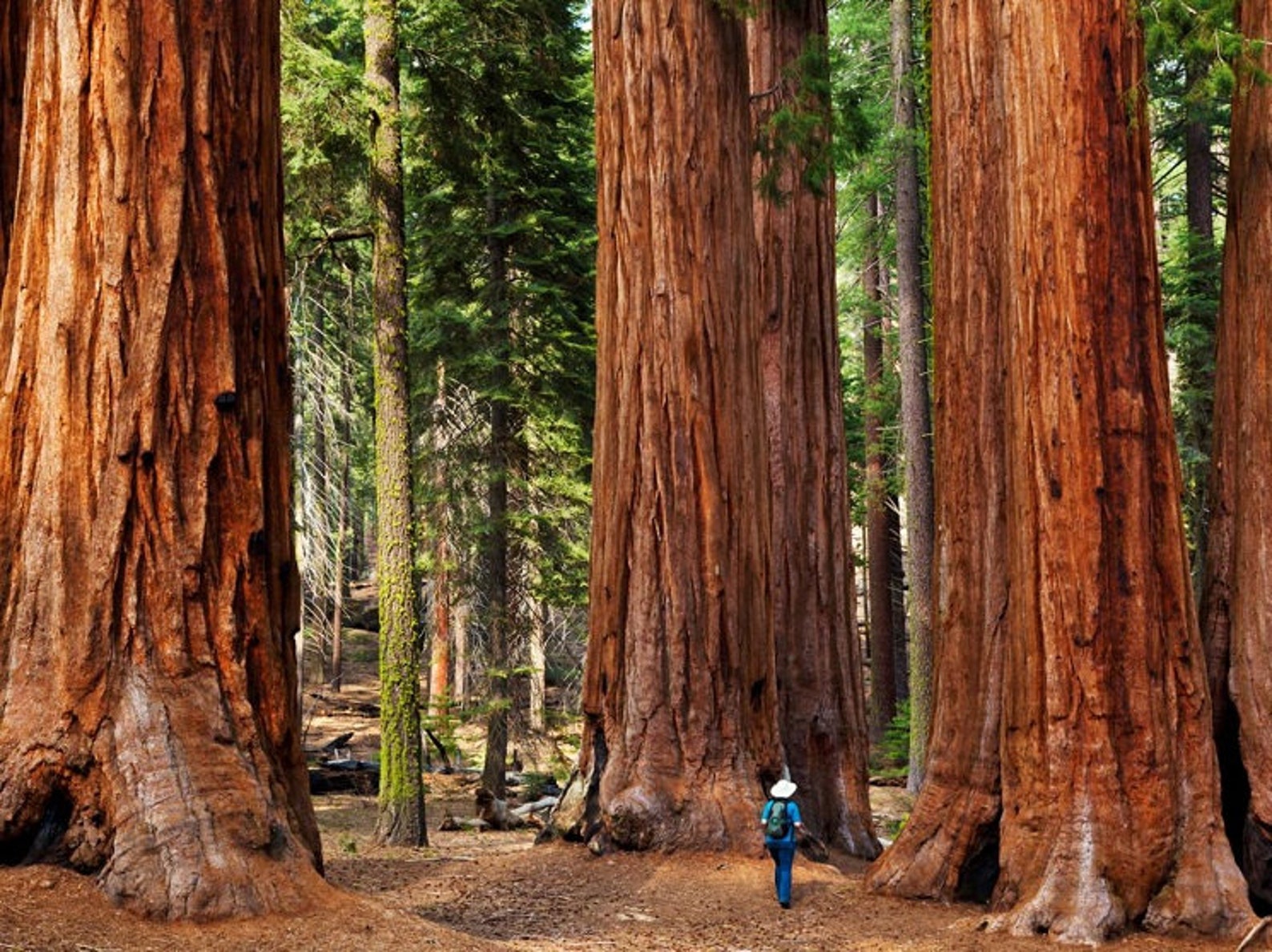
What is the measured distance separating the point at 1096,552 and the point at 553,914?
3.99m

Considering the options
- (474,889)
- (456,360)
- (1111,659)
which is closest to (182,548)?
(474,889)

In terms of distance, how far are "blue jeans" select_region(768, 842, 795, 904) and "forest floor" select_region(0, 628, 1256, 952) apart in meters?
0.12

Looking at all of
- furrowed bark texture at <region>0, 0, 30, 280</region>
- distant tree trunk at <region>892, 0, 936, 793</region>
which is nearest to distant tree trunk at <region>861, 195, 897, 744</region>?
distant tree trunk at <region>892, 0, 936, 793</region>

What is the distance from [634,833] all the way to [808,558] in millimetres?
3588

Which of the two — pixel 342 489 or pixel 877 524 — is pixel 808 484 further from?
pixel 342 489

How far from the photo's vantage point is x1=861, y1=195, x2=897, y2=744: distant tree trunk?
26.7 metres

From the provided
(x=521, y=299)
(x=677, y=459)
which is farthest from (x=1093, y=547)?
(x=521, y=299)

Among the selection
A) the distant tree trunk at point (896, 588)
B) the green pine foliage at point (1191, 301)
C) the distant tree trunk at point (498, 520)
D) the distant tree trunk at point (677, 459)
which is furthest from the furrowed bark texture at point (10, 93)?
the distant tree trunk at point (896, 588)

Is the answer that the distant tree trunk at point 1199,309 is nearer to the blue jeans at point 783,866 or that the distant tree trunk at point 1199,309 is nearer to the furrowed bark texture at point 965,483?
the furrowed bark texture at point 965,483

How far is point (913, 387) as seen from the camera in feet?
66.9

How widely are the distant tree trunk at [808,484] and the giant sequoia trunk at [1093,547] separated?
3.58 m

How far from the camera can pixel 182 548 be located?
5629mm

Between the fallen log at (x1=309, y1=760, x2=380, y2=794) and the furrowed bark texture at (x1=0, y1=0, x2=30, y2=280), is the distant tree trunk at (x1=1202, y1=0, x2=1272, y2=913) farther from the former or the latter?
the fallen log at (x1=309, y1=760, x2=380, y2=794)

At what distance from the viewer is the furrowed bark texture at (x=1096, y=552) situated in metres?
7.45
